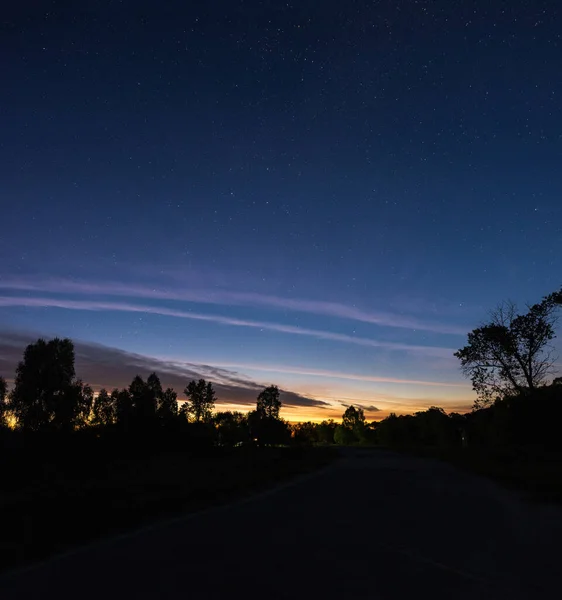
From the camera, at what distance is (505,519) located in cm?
976

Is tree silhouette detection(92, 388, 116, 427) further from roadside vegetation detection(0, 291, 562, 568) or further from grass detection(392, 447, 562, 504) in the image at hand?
grass detection(392, 447, 562, 504)

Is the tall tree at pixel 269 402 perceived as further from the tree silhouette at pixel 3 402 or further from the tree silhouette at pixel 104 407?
the tree silhouette at pixel 3 402

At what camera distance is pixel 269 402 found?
355 ft

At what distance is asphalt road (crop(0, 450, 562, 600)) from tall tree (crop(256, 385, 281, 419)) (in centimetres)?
9876

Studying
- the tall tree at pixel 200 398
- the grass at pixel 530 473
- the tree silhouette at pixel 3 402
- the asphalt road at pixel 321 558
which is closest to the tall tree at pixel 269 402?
the tall tree at pixel 200 398

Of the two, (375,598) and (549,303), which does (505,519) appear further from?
(549,303)

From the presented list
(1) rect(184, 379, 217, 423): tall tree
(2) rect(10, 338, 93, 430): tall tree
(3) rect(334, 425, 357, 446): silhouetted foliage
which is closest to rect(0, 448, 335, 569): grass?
(2) rect(10, 338, 93, 430): tall tree

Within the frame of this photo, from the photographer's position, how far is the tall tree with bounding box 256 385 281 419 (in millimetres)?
108000

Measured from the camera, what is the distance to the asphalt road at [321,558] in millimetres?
5125

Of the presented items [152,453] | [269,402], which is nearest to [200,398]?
[269,402]

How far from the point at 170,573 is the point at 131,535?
103 inches

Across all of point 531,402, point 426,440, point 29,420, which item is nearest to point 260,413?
point 426,440

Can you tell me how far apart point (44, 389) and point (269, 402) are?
6363 cm

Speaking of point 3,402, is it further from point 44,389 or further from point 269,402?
point 269,402
